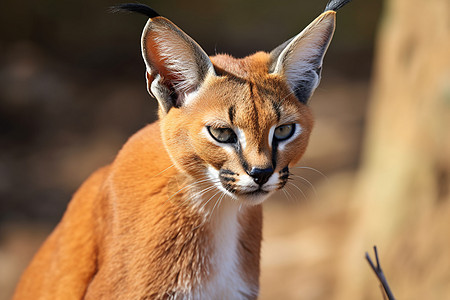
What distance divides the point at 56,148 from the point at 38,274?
7.88 metres

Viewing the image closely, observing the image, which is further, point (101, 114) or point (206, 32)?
point (206, 32)

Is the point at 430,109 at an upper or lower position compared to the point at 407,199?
upper

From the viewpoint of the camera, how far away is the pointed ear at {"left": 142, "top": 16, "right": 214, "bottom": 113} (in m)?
2.62

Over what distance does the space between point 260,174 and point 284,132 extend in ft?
1.02

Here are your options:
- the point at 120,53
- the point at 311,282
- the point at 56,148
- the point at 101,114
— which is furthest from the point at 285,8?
the point at 311,282

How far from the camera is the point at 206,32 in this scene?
13828mm

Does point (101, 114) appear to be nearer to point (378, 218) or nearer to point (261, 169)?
point (378, 218)

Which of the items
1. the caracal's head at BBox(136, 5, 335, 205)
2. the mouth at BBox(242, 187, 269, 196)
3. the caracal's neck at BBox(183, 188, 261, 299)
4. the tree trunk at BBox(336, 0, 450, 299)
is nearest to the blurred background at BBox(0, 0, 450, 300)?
the tree trunk at BBox(336, 0, 450, 299)

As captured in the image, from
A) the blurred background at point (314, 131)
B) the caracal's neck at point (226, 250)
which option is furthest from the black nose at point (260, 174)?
the blurred background at point (314, 131)

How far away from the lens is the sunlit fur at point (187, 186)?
2717mm

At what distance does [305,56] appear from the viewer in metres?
2.88

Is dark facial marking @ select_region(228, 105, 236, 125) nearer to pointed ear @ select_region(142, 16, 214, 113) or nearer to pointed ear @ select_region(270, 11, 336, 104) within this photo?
pointed ear @ select_region(142, 16, 214, 113)

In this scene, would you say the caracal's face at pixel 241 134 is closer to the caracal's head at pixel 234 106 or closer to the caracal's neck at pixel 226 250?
the caracal's head at pixel 234 106

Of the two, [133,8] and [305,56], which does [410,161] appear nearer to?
[305,56]
